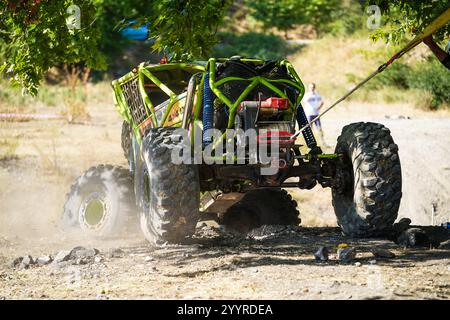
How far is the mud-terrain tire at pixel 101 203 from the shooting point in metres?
11.2

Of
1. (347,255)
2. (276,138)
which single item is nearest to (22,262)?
(276,138)

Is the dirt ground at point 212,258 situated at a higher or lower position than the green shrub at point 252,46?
lower

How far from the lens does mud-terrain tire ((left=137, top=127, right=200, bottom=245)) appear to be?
30.4 feet

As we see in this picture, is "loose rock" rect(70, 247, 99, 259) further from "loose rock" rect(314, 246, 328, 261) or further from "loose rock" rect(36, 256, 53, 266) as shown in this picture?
"loose rock" rect(314, 246, 328, 261)

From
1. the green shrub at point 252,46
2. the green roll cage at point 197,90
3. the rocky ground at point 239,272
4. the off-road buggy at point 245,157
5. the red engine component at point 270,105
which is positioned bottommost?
the rocky ground at point 239,272

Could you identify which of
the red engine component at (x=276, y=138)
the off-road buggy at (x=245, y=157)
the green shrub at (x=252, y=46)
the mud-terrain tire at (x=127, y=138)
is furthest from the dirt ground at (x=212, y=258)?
the green shrub at (x=252, y=46)

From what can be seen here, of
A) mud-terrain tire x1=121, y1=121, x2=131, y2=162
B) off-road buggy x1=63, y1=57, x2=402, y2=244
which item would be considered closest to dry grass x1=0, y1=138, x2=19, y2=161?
mud-terrain tire x1=121, y1=121, x2=131, y2=162

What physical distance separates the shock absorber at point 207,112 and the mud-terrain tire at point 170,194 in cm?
29

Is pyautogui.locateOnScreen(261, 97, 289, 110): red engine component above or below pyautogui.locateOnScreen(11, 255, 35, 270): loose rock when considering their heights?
above

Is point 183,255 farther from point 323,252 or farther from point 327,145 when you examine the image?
point 327,145

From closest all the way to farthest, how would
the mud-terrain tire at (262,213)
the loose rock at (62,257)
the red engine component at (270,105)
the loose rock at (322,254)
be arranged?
the loose rock at (322,254), the loose rock at (62,257), the red engine component at (270,105), the mud-terrain tire at (262,213)

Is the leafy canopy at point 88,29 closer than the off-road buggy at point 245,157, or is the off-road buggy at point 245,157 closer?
the off-road buggy at point 245,157

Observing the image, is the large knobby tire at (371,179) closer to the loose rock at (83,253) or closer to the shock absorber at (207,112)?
the shock absorber at (207,112)

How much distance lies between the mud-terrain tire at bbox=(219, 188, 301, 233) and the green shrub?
2759 cm
